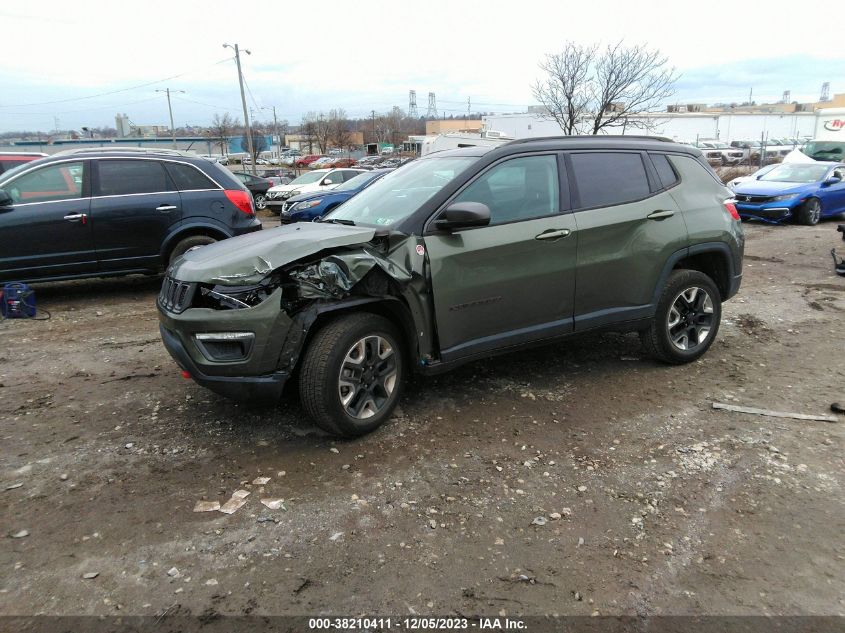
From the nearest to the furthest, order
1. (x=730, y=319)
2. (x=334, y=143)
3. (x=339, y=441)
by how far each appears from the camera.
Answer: (x=339, y=441), (x=730, y=319), (x=334, y=143)

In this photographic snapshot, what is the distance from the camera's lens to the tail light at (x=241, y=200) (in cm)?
771

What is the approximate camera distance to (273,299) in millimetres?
3412

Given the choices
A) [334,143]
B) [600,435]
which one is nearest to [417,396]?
[600,435]

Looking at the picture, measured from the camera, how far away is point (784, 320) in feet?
21.2

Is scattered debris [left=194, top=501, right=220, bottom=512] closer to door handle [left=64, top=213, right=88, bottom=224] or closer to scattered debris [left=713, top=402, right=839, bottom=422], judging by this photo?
scattered debris [left=713, top=402, right=839, bottom=422]

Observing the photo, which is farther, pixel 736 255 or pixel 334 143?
pixel 334 143

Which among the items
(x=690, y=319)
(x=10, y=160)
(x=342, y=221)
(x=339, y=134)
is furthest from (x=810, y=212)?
(x=339, y=134)

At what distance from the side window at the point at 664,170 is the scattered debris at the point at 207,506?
4117mm

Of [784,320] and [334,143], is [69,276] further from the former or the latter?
[334,143]

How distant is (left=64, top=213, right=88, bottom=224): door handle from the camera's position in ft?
22.4

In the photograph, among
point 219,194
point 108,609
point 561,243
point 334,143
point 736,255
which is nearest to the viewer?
point 108,609

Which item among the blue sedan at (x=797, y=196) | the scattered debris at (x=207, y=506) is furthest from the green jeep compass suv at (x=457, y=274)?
the blue sedan at (x=797, y=196)

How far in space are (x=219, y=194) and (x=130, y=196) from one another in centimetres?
105

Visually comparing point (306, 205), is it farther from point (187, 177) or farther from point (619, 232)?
point (619, 232)
